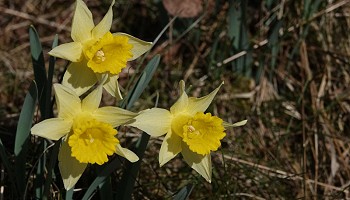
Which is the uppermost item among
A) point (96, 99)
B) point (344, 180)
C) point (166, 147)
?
point (96, 99)

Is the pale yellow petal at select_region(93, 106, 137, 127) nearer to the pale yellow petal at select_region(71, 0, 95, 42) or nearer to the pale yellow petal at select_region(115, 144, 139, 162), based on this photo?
the pale yellow petal at select_region(115, 144, 139, 162)

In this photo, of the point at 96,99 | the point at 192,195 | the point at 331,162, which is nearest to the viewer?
the point at 96,99

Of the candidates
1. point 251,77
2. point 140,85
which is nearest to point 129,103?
point 140,85

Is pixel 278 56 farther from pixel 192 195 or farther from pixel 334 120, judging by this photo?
pixel 192 195

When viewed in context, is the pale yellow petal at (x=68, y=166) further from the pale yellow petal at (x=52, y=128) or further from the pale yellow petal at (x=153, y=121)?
the pale yellow petal at (x=153, y=121)

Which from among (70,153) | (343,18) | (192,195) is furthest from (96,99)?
(343,18)

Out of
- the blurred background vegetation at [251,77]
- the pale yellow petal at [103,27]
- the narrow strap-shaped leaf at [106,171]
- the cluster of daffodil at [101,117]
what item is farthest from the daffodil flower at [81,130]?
the blurred background vegetation at [251,77]

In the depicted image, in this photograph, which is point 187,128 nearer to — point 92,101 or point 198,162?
point 198,162
